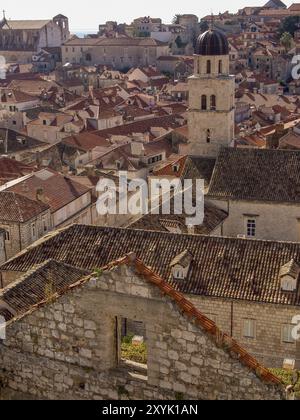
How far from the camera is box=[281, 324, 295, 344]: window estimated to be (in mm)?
22016

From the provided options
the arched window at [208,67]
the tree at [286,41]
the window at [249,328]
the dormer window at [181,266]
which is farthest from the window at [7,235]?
the tree at [286,41]

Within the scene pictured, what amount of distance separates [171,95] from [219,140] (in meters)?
55.4

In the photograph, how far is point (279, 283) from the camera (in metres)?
22.2

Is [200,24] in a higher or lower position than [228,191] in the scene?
higher

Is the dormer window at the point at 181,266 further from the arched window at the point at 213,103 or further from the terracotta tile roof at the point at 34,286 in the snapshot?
the arched window at the point at 213,103

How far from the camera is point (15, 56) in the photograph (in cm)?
14325

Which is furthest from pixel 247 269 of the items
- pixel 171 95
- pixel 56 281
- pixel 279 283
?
pixel 171 95

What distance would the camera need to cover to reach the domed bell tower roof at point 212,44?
124 feet

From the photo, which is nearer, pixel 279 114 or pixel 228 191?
pixel 228 191

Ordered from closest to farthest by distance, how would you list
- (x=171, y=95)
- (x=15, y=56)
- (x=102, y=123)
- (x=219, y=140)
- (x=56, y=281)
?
Result: (x=56, y=281)
(x=219, y=140)
(x=102, y=123)
(x=171, y=95)
(x=15, y=56)

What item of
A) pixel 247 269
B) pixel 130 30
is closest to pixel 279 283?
pixel 247 269

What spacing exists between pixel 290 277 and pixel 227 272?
2.25 meters

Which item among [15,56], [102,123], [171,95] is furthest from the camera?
[15,56]
